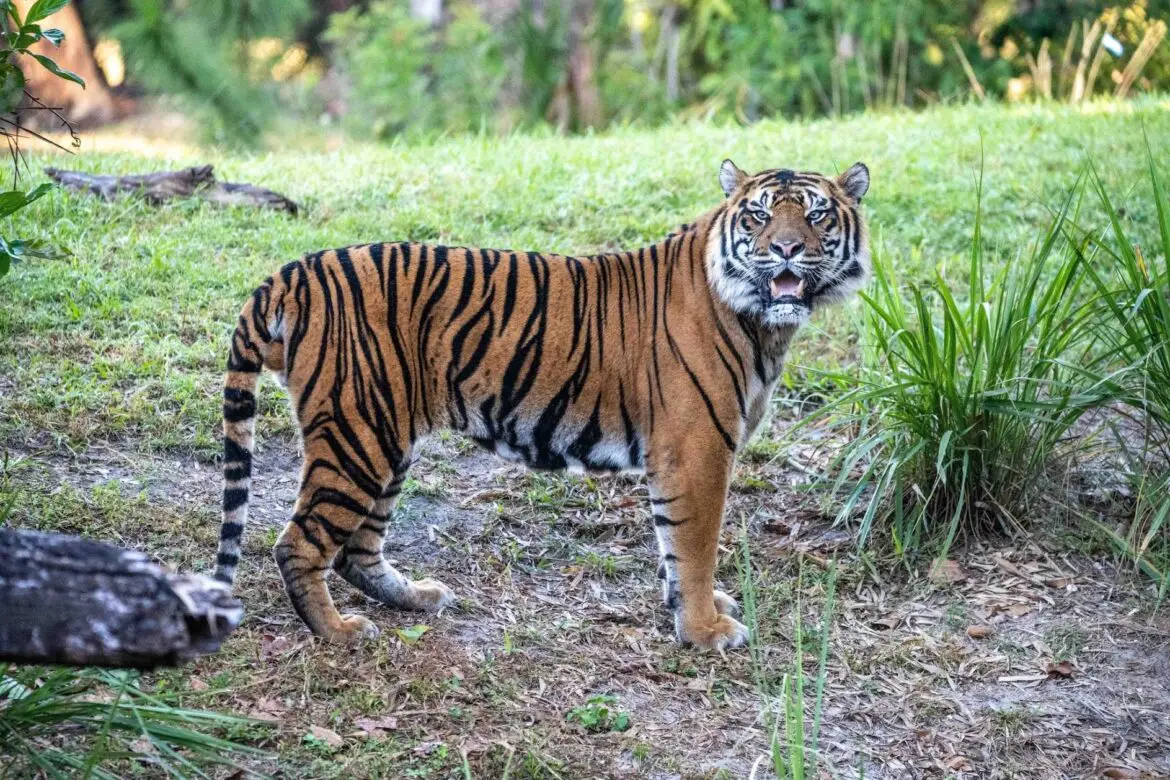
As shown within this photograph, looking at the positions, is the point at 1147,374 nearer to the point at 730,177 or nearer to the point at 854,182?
the point at 854,182

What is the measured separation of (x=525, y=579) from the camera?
→ 506 cm

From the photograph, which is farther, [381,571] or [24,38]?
[381,571]

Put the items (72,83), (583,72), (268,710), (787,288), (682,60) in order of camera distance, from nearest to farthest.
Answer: (268,710), (787,288), (72,83), (583,72), (682,60)

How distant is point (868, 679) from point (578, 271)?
1.84m

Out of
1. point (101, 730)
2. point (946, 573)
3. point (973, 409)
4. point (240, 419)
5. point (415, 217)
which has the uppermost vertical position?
point (415, 217)

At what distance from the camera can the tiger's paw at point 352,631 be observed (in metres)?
4.30

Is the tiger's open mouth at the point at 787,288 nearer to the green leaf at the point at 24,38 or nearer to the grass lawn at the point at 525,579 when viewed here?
the grass lawn at the point at 525,579

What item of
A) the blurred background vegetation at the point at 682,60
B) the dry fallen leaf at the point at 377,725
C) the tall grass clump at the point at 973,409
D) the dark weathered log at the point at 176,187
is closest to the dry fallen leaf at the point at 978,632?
the tall grass clump at the point at 973,409

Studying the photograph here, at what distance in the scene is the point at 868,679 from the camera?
4484 mm

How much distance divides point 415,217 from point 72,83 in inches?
260

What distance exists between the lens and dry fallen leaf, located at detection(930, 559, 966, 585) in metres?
4.98

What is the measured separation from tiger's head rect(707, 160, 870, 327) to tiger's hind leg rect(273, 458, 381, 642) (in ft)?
4.88

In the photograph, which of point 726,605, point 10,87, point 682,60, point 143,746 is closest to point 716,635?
point 726,605

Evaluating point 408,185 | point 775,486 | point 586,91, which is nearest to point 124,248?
point 408,185
